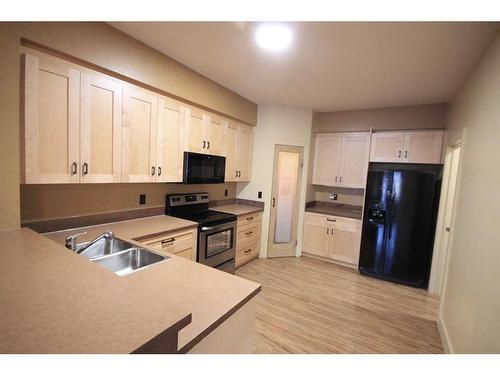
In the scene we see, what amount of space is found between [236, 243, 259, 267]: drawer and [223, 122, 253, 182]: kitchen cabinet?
3.59 ft

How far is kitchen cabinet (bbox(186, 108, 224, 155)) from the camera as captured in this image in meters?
2.82

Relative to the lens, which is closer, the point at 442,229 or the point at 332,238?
the point at 442,229

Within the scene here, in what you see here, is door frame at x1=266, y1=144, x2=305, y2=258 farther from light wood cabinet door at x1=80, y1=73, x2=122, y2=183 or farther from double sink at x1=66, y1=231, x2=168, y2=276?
double sink at x1=66, y1=231, x2=168, y2=276

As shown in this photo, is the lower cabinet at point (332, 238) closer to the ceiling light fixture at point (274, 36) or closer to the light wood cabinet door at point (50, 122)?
the ceiling light fixture at point (274, 36)

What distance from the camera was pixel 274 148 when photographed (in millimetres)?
3963

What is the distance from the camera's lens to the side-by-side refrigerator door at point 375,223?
3428 mm

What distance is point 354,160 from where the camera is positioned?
4023mm

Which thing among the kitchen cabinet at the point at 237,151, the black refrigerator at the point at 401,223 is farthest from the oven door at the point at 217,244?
the black refrigerator at the point at 401,223

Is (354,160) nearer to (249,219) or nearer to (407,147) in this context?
(407,147)

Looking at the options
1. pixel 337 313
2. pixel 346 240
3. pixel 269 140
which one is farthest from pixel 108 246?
pixel 346 240

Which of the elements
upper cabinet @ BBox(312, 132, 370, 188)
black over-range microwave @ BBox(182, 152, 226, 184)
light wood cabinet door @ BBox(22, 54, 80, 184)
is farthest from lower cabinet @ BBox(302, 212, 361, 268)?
light wood cabinet door @ BBox(22, 54, 80, 184)

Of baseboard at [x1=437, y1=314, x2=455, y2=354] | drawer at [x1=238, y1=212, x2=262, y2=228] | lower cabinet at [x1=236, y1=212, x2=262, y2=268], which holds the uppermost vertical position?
drawer at [x1=238, y1=212, x2=262, y2=228]

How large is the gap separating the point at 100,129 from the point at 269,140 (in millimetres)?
2533
